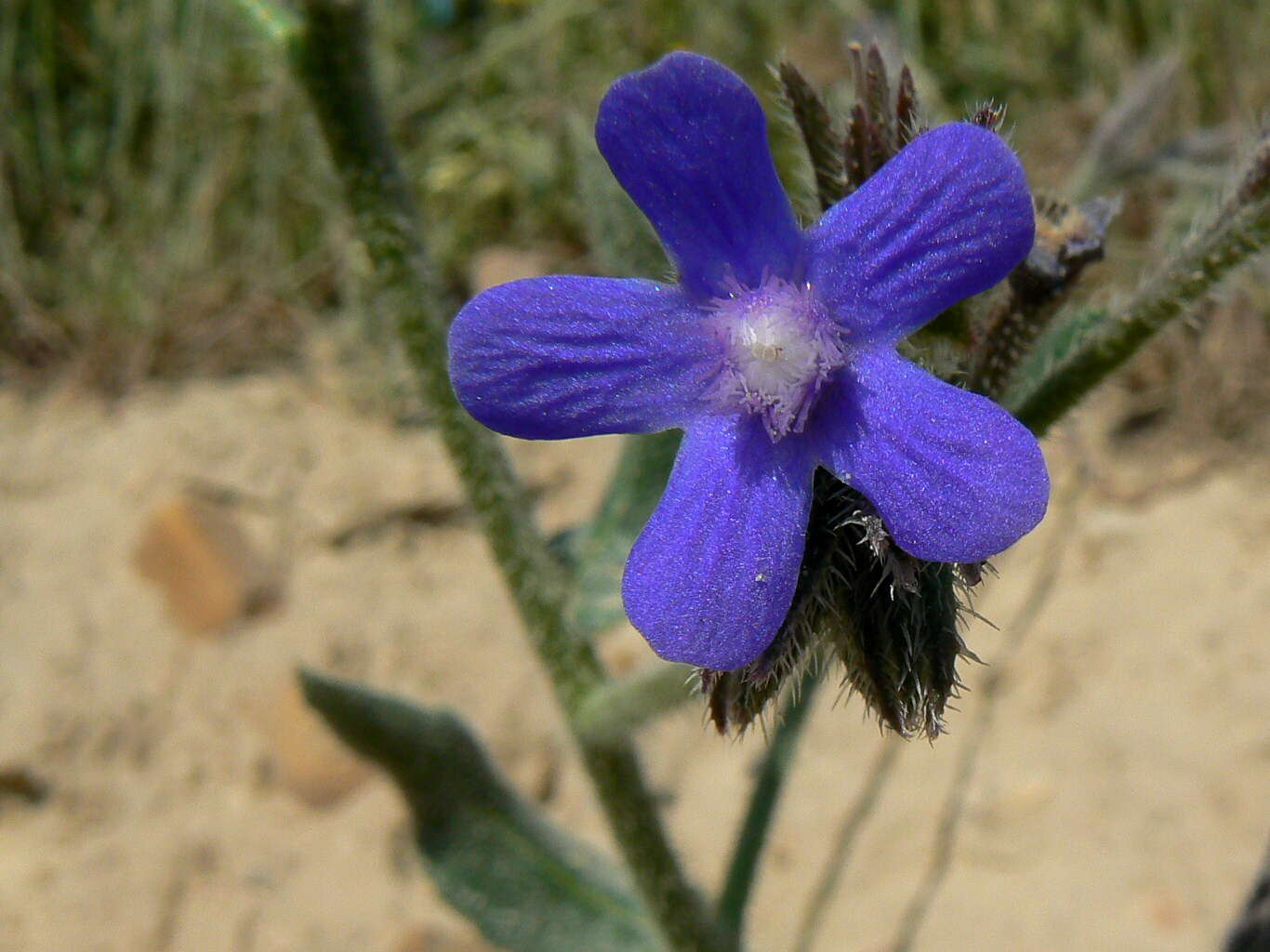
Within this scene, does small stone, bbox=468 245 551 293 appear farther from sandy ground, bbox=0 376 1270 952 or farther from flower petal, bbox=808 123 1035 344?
flower petal, bbox=808 123 1035 344

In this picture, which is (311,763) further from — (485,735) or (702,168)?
(702,168)

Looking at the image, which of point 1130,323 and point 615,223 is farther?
point 615,223

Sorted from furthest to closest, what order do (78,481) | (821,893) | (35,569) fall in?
1. (78,481)
2. (35,569)
3. (821,893)

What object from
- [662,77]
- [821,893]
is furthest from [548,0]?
[662,77]

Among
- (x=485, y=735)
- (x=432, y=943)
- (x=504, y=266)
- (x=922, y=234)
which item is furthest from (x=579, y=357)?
(x=504, y=266)

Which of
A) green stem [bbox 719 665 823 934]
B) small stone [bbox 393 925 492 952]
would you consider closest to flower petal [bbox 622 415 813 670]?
green stem [bbox 719 665 823 934]

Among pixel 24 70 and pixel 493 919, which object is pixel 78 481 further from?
pixel 493 919

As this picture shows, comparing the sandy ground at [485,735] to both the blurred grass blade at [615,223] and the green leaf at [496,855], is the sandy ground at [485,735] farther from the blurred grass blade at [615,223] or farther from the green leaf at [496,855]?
the blurred grass blade at [615,223]
